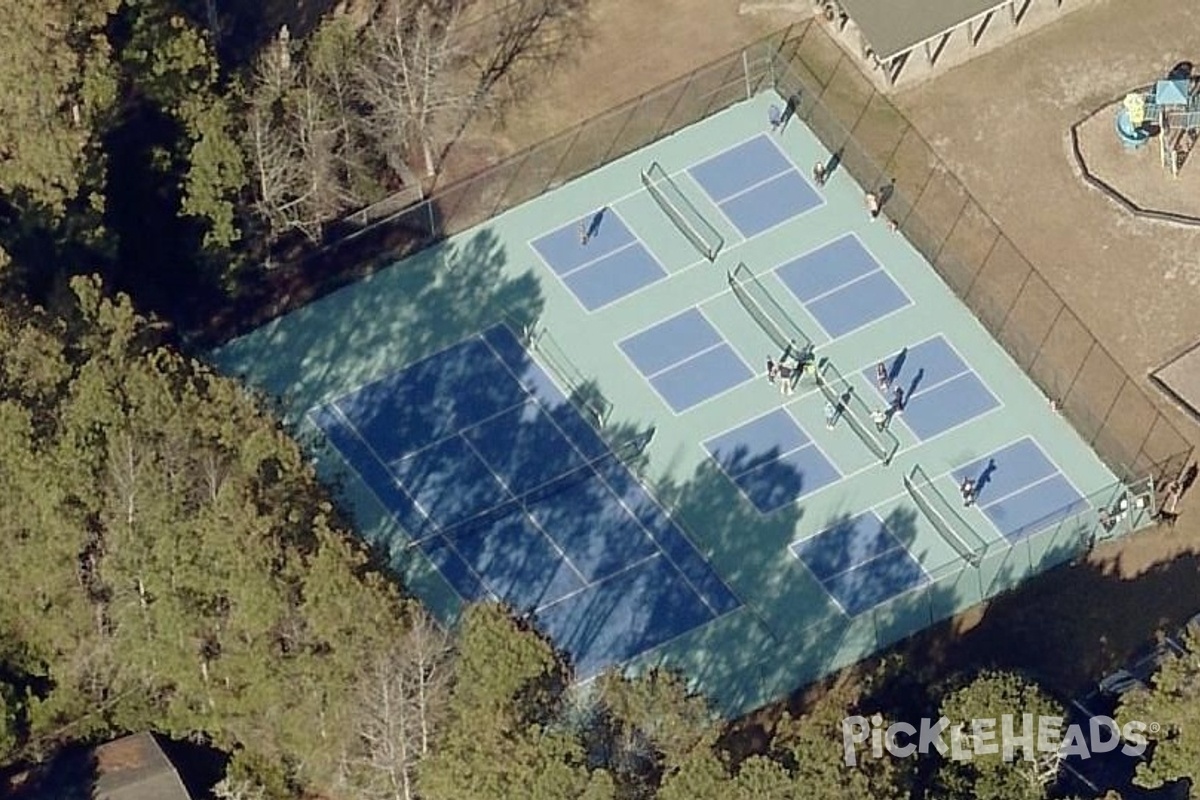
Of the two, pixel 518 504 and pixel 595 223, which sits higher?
pixel 595 223

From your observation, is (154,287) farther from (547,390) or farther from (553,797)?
(553,797)

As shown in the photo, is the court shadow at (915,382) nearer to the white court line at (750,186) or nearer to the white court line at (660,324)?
the white court line at (660,324)

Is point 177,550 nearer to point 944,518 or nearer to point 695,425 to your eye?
point 695,425

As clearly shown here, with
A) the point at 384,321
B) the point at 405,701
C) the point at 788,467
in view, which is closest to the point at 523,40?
the point at 384,321

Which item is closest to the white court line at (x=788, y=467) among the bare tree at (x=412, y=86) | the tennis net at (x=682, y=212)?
the tennis net at (x=682, y=212)

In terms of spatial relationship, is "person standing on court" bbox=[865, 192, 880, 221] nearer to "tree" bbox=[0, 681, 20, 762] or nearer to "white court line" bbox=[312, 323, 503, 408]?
"white court line" bbox=[312, 323, 503, 408]

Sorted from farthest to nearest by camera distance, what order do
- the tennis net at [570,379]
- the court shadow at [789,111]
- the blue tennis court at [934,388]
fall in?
the court shadow at [789,111], the tennis net at [570,379], the blue tennis court at [934,388]

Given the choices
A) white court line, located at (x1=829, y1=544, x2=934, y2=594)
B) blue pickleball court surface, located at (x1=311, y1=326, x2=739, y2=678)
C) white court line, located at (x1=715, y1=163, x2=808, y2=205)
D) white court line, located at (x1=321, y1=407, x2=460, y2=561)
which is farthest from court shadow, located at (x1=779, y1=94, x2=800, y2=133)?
white court line, located at (x1=321, y1=407, x2=460, y2=561)
